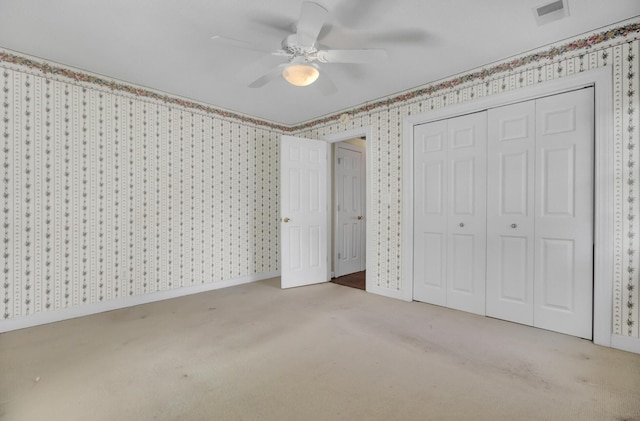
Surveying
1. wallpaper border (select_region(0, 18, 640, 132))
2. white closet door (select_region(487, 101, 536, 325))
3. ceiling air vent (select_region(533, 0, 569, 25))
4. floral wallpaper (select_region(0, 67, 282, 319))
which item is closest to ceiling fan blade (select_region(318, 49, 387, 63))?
ceiling air vent (select_region(533, 0, 569, 25))

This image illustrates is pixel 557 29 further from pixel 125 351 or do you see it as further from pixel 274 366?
pixel 125 351

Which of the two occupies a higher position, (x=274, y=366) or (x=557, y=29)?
(x=557, y=29)

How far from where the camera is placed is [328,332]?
262 cm

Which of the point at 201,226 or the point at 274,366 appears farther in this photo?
the point at 201,226

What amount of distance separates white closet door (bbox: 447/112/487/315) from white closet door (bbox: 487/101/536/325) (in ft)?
0.24

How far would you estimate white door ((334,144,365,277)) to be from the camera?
4.86 metres

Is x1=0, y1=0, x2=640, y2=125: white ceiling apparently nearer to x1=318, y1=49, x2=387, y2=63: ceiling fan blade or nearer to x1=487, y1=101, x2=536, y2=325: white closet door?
x1=318, y1=49, x2=387, y2=63: ceiling fan blade

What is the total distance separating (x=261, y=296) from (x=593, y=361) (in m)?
3.07

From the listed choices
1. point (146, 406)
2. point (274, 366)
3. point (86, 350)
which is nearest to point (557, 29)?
point (274, 366)

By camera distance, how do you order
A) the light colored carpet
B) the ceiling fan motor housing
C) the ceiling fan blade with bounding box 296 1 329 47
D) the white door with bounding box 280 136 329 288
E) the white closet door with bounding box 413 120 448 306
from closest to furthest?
the light colored carpet < the ceiling fan blade with bounding box 296 1 329 47 < the ceiling fan motor housing < the white closet door with bounding box 413 120 448 306 < the white door with bounding box 280 136 329 288

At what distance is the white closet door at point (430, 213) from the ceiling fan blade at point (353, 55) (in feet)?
4.88

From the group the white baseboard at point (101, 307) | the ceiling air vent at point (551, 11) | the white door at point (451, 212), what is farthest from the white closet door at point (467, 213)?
the white baseboard at point (101, 307)

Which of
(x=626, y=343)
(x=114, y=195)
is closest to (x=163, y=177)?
(x=114, y=195)

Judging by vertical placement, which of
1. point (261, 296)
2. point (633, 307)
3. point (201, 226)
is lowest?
point (261, 296)
